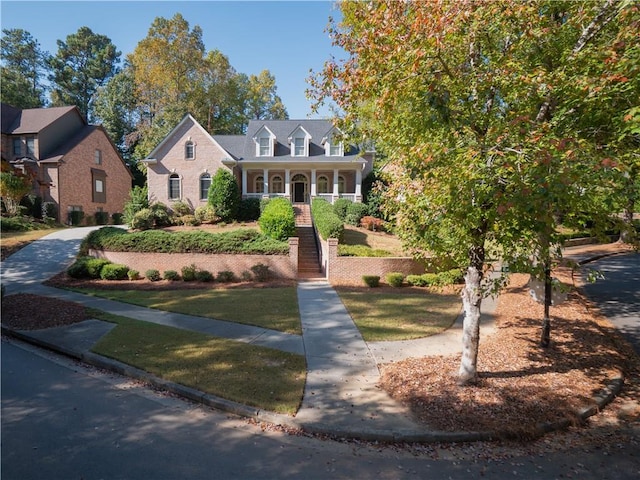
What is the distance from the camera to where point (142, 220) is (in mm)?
22219

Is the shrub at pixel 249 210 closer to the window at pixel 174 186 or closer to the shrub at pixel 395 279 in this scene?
the window at pixel 174 186

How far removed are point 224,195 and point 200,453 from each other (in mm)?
21041

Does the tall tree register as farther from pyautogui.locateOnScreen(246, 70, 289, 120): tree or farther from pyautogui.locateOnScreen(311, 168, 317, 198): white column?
pyautogui.locateOnScreen(311, 168, 317, 198): white column

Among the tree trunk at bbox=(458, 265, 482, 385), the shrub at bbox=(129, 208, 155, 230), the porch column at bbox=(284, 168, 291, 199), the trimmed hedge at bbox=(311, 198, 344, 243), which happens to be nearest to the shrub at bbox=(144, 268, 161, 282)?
the trimmed hedge at bbox=(311, 198, 344, 243)

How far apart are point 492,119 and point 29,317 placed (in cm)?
1183

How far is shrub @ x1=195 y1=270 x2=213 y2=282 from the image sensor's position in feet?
46.6

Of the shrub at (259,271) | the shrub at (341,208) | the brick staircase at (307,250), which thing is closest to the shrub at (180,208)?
the brick staircase at (307,250)

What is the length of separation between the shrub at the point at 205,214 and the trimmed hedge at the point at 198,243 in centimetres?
809

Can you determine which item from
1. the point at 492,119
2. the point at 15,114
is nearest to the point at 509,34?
the point at 492,119

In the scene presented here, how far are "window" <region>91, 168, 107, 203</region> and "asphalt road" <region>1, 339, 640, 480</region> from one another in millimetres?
31484

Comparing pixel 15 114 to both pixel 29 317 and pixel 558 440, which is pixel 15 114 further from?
pixel 558 440

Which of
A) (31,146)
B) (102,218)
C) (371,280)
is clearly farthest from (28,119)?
(371,280)

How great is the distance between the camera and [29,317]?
9.17m

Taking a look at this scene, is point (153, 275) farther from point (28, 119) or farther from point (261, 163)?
point (28, 119)
